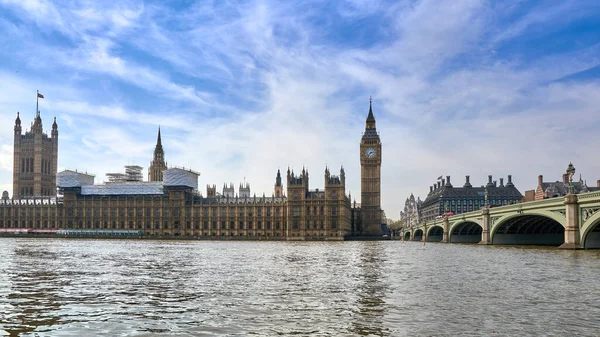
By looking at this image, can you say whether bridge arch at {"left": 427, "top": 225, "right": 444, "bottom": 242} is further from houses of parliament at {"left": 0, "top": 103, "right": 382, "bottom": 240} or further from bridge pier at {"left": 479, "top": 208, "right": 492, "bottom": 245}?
bridge pier at {"left": 479, "top": 208, "right": 492, "bottom": 245}

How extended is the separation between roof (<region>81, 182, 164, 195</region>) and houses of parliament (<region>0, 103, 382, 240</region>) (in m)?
0.31

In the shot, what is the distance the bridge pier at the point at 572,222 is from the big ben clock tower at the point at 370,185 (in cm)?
12821

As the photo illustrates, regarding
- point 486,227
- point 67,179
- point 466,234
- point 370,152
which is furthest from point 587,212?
point 67,179

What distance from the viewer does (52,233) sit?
566 ft

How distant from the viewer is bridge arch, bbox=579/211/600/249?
5384 centimetres

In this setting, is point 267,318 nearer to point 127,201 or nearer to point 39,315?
point 39,315

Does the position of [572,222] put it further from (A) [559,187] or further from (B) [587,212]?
(A) [559,187]

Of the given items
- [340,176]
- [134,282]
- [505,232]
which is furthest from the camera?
[340,176]

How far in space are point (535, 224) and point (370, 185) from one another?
337 feet

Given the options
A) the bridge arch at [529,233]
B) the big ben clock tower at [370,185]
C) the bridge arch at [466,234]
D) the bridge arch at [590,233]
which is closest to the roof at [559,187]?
the big ben clock tower at [370,185]

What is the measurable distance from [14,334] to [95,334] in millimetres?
2195

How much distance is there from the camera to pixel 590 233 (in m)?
59.1

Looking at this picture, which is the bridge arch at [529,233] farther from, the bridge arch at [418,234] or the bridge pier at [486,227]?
the bridge arch at [418,234]

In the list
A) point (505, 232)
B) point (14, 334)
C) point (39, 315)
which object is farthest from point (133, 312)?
point (505, 232)
